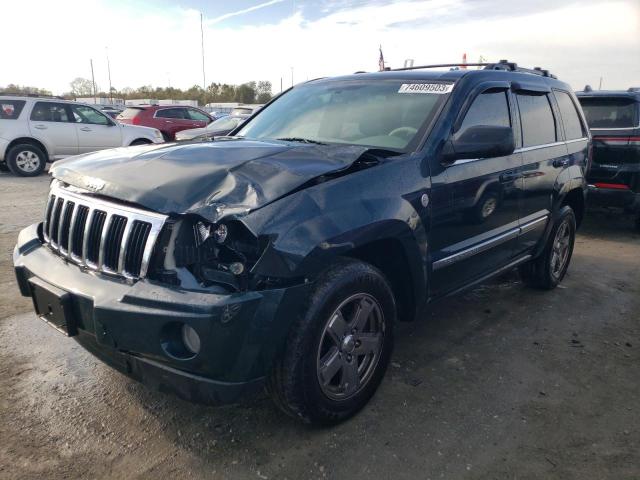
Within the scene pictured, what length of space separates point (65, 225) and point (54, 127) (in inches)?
422

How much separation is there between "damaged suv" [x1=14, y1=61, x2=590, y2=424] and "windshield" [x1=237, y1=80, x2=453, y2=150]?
1 cm

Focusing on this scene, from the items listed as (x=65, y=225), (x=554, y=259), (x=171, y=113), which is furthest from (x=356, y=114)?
(x=171, y=113)

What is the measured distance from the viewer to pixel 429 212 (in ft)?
9.65

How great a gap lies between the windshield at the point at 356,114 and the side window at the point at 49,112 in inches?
388

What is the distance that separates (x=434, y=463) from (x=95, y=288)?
1.78 metres

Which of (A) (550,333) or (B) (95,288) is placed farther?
(A) (550,333)

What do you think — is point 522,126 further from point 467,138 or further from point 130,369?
point 130,369

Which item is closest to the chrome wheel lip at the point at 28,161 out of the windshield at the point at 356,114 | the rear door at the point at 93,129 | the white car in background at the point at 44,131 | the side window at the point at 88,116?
the white car in background at the point at 44,131

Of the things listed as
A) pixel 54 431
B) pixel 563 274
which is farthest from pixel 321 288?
pixel 563 274

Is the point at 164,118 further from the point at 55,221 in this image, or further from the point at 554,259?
the point at 55,221

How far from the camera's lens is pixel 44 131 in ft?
38.7

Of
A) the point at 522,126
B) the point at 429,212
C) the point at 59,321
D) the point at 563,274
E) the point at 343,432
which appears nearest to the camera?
the point at 59,321

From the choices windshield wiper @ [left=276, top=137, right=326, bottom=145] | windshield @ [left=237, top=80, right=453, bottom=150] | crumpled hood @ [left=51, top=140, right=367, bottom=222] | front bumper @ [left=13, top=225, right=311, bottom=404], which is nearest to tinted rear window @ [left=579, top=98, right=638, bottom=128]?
windshield @ [left=237, top=80, right=453, bottom=150]

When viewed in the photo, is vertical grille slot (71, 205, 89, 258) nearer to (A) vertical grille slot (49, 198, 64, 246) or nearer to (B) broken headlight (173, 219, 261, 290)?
(A) vertical grille slot (49, 198, 64, 246)
